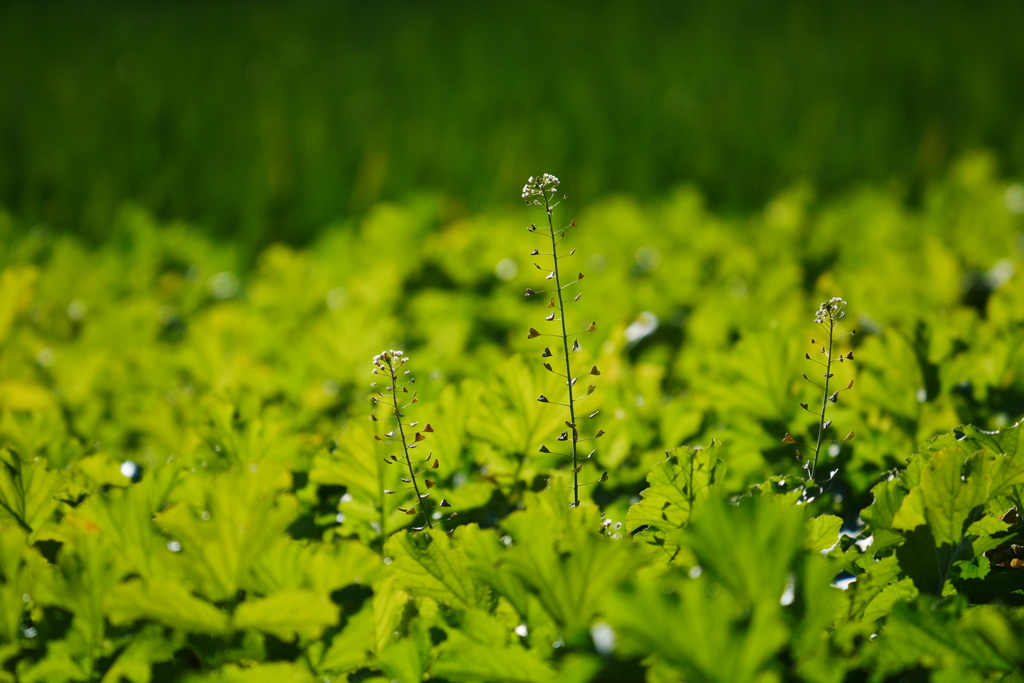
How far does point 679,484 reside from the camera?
2.70 feet

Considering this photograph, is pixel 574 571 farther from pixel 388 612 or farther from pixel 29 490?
pixel 29 490

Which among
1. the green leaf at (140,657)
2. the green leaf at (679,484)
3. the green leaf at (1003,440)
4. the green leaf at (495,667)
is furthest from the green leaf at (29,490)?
the green leaf at (1003,440)

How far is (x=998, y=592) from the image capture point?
0.85 metres

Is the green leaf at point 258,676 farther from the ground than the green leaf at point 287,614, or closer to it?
closer to it

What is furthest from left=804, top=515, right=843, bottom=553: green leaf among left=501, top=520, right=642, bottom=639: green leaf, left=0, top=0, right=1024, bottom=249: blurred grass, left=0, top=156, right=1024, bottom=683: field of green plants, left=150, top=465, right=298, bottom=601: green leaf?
left=0, top=0, right=1024, bottom=249: blurred grass

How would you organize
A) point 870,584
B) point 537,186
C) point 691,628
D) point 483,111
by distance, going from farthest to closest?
1. point 483,111
2. point 537,186
3. point 870,584
4. point 691,628

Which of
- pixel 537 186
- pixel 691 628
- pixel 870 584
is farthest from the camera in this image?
pixel 537 186

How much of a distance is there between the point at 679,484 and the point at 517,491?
293 mm

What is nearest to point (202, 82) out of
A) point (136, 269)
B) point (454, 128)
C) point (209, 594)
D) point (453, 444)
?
point (454, 128)

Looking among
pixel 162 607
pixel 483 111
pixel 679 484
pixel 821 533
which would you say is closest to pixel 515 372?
pixel 679 484

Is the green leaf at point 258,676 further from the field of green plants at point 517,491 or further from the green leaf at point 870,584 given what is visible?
the green leaf at point 870,584

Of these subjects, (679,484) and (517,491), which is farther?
(517,491)

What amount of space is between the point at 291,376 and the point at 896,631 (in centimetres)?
117

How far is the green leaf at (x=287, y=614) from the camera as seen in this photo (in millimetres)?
641
